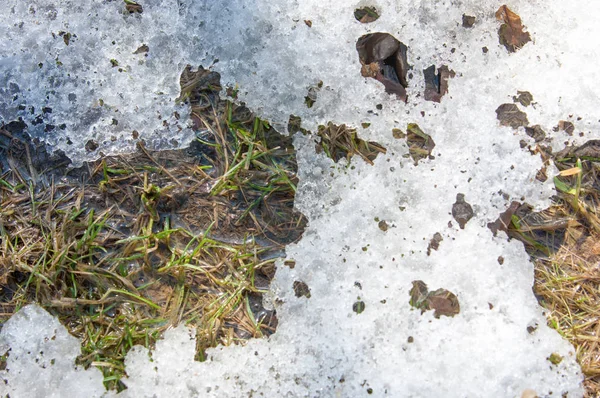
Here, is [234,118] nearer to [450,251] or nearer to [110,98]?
[110,98]

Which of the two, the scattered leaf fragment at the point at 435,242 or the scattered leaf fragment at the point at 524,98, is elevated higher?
the scattered leaf fragment at the point at 524,98

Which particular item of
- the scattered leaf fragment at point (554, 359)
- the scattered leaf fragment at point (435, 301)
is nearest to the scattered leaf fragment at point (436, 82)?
the scattered leaf fragment at point (435, 301)

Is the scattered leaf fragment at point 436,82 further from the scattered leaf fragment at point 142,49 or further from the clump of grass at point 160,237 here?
the scattered leaf fragment at point 142,49

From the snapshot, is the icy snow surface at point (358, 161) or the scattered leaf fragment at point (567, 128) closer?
the icy snow surface at point (358, 161)

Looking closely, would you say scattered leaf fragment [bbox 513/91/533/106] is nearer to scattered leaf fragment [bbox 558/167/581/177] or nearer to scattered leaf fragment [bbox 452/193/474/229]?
scattered leaf fragment [bbox 558/167/581/177]

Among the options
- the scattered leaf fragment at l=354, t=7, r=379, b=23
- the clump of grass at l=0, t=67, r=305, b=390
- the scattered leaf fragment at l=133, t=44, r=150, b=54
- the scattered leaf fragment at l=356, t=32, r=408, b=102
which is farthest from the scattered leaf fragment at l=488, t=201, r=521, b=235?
the scattered leaf fragment at l=133, t=44, r=150, b=54

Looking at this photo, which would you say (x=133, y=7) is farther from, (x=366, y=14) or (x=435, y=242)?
(x=435, y=242)

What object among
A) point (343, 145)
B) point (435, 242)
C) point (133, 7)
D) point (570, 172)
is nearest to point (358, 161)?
point (343, 145)
